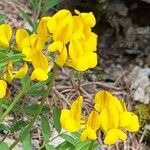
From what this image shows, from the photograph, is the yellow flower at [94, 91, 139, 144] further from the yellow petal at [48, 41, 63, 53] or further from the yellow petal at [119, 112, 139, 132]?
the yellow petal at [48, 41, 63, 53]

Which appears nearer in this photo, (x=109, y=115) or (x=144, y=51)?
(x=109, y=115)

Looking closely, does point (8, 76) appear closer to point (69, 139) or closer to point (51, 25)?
point (51, 25)

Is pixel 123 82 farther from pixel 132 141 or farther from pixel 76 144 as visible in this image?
pixel 76 144

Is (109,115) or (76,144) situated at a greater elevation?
(109,115)

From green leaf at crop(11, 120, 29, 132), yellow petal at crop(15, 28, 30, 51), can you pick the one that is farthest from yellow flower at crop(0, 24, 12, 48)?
green leaf at crop(11, 120, 29, 132)

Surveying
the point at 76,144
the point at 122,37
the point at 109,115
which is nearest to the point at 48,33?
the point at 109,115

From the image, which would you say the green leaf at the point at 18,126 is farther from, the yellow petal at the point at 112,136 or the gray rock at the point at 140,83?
the gray rock at the point at 140,83

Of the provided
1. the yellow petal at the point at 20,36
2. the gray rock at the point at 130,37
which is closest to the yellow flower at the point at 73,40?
the yellow petal at the point at 20,36

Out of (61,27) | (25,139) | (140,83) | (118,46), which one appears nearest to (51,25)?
(61,27)
